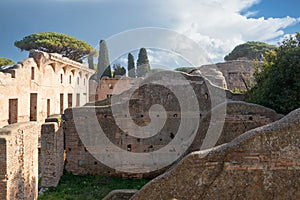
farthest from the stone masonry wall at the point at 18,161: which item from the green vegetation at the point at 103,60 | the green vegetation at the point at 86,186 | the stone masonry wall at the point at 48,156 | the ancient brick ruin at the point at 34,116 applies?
the green vegetation at the point at 103,60

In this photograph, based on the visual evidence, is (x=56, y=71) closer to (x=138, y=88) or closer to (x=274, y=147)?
(x=138, y=88)

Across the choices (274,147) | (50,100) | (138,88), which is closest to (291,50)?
(138,88)

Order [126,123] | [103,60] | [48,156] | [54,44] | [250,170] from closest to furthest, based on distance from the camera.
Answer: [250,170] → [48,156] → [126,123] → [54,44] → [103,60]

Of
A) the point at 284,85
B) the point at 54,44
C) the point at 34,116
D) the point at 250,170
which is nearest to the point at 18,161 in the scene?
the point at 250,170

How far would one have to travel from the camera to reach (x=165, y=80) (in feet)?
37.6

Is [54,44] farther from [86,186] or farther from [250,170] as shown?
[250,170]

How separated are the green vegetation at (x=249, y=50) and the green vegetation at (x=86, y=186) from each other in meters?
27.2

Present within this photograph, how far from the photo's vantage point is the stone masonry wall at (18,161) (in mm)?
5598

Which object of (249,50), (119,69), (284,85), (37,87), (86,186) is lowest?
(86,186)

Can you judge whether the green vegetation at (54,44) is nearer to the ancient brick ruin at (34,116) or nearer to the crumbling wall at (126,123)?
the ancient brick ruin at (34,116)

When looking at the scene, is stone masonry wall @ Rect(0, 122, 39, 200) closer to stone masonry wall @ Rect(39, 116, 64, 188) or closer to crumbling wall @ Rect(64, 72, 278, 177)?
stone masonry wall @ Rect(39, 116, 64, 188)

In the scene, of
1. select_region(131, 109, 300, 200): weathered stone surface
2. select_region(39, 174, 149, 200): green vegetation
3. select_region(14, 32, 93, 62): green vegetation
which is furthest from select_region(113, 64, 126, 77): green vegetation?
select_region(131, 109, 300, 200): weathered stone surface

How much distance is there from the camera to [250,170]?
4.26 meters

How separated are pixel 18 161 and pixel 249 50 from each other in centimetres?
3219
